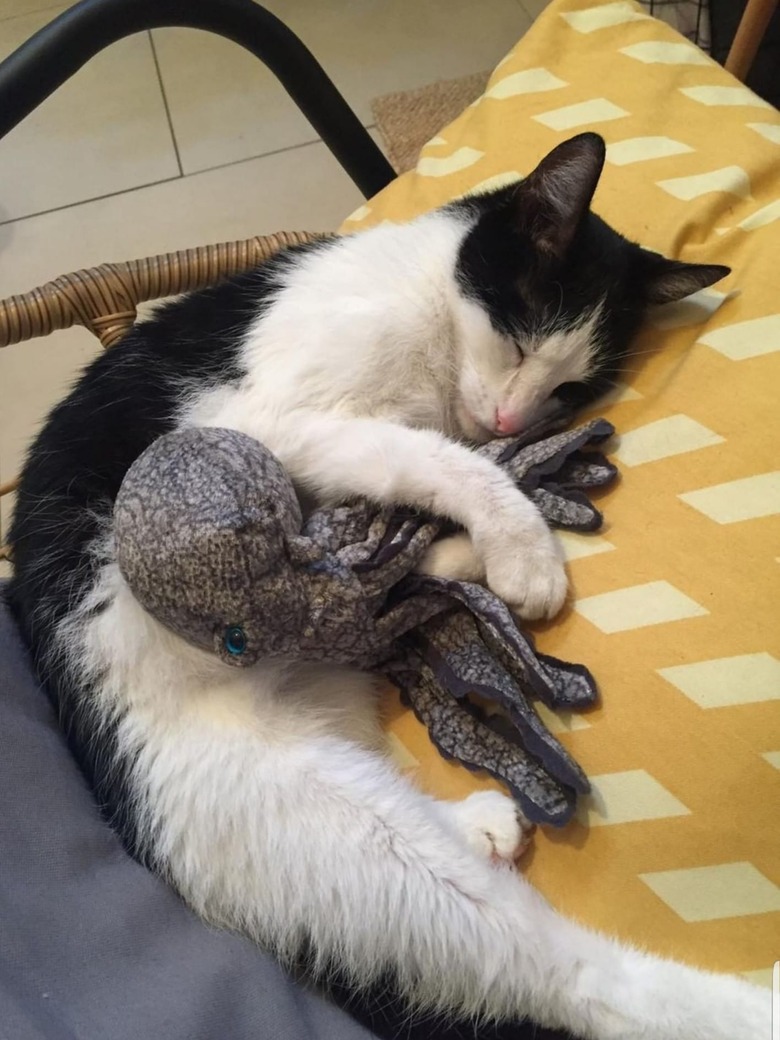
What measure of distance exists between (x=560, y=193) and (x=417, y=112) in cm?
162

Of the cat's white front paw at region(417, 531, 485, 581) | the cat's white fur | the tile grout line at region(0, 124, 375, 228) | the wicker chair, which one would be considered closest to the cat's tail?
the cat's white fur

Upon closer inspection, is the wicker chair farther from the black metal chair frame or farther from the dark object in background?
the dark object in background

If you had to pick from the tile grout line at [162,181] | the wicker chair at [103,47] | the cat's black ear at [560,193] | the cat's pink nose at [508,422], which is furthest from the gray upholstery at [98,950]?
the tile grout line at [162,181]

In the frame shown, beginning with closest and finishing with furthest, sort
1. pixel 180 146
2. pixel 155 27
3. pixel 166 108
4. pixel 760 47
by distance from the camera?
pixel 155 27, pixel 760 47, pixel 180 146, pixel 166 108

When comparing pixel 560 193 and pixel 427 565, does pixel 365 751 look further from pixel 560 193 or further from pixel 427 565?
pixel 560 193

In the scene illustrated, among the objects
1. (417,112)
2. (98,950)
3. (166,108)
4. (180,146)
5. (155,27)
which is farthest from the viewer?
(166,108)

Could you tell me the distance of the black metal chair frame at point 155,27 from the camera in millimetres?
1151

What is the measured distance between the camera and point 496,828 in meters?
0.82

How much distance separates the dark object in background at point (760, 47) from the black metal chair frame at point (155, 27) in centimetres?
100

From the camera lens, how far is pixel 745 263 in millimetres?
999

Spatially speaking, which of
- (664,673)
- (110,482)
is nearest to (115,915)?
(110,482)

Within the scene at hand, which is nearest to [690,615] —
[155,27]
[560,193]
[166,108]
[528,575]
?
[528,575]

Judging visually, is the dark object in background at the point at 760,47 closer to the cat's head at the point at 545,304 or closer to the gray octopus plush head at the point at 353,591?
the cat's head at the point at 545,304

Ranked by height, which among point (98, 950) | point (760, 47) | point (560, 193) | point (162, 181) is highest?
point (760, 47)
